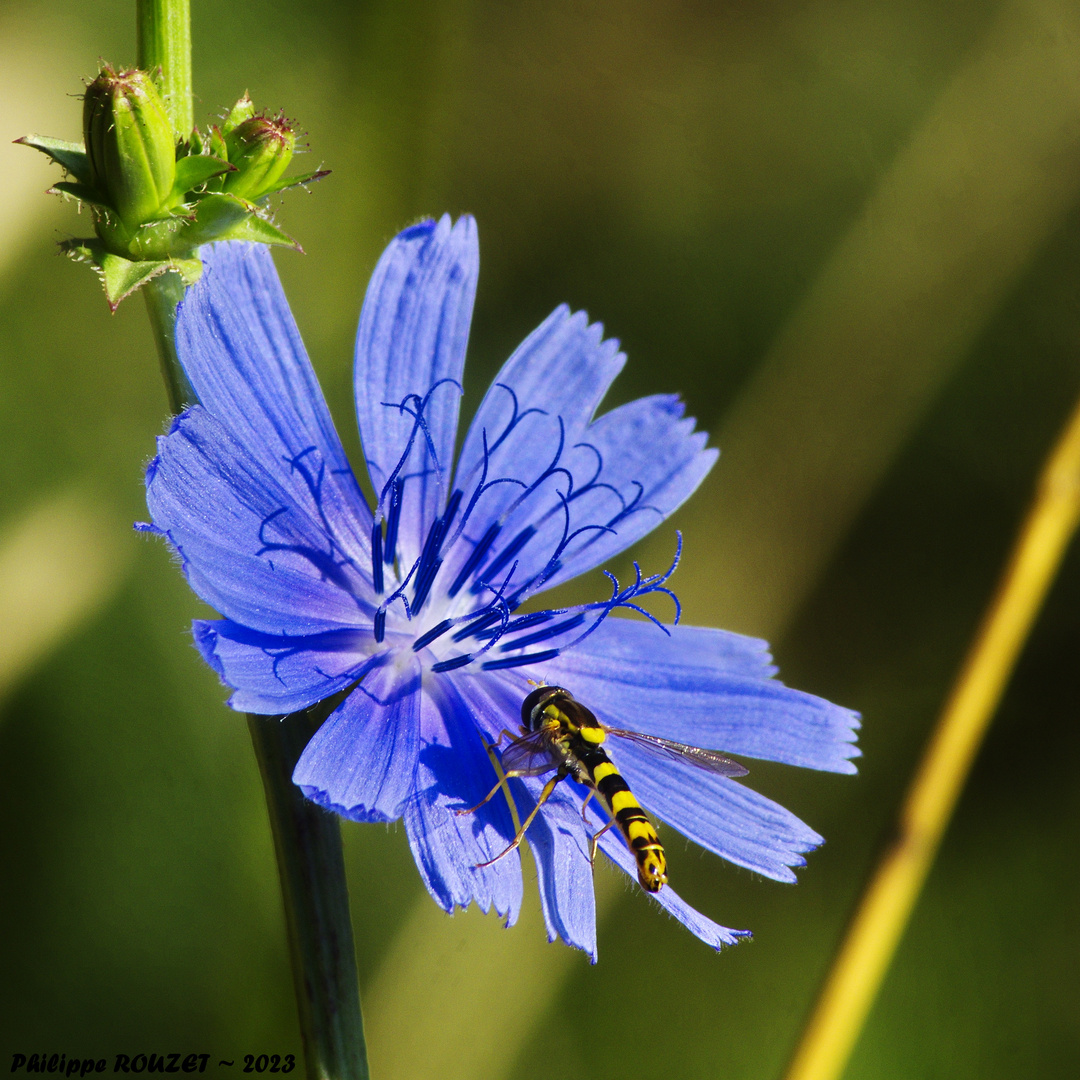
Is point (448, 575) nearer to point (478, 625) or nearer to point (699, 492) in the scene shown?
point (478, 625)

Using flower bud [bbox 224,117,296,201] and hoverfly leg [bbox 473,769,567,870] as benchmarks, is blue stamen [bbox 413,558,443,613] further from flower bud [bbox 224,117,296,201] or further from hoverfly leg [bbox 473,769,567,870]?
flower bud [bbox 224,117,296,201]

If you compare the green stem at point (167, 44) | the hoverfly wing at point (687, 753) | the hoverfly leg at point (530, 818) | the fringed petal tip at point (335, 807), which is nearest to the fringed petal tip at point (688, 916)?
the hoverfly leg at point (530, 818)

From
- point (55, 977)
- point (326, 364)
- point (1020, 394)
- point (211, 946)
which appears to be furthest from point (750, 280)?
point (55, 977)

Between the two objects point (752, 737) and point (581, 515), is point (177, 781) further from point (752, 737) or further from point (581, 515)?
point (752, 737)

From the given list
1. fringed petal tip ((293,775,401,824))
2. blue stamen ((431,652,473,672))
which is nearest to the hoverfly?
blue stamen ((431,652,473,672))

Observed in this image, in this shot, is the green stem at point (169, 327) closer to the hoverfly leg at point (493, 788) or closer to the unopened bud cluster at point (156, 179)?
the unopened bud cluster at point (156, 179)
